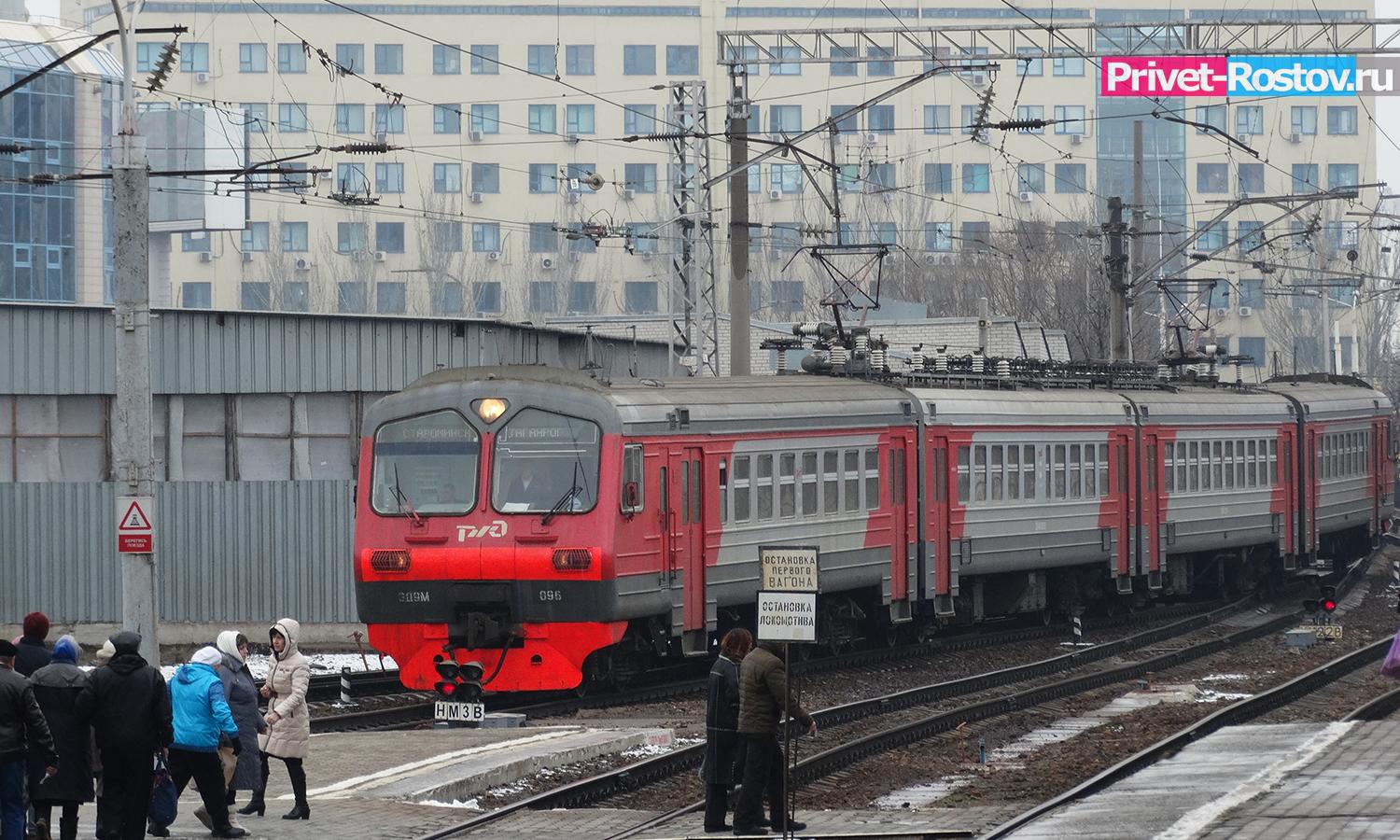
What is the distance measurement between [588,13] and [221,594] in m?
56.4

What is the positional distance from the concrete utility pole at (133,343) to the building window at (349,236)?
6464 centimetres

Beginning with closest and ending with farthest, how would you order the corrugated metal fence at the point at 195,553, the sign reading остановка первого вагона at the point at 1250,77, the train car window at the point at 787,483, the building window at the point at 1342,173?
the train car window at the point at 787,483 < the corrugated metal fence at the point at 195,553 < the sign reading остановка первого вагона at the point at 1250,77 < the building window at the point at 1342,173

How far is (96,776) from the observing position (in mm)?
12695

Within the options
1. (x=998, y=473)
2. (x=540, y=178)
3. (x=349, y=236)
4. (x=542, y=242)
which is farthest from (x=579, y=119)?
(x=998, y=473)

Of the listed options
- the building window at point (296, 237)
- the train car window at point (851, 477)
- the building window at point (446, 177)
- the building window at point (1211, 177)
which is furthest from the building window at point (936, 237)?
the train car window at point (851, 477)

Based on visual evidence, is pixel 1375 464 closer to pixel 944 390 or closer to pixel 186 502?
pixel 944 390

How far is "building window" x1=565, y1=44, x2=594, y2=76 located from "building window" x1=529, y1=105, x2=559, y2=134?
1638 mm

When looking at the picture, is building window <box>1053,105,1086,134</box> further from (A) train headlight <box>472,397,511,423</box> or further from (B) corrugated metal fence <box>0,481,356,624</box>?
(A) train headlight <box>472,397,511,423</box>

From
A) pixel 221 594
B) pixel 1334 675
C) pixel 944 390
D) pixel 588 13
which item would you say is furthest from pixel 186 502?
pixel 588 13

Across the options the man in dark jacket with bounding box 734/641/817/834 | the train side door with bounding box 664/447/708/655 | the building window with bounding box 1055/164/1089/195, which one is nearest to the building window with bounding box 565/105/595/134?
the building window with bounding box 1055/164/1089/195

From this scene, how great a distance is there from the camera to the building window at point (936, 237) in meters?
78.9

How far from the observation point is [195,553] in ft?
96.7

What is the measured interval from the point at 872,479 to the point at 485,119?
198 feet

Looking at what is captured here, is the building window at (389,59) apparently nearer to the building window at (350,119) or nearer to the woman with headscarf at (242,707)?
the building window at (350,119)
